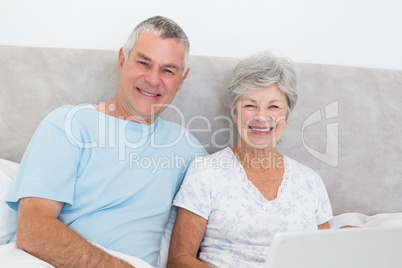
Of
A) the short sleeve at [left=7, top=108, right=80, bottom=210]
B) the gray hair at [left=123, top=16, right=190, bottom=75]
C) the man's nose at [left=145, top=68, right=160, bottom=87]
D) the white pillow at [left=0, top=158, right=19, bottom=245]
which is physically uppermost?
the gray hair at [left=123, top=16, right=190, bottom=75]

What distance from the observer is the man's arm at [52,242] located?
3.64 feet

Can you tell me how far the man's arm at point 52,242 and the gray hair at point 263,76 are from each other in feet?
2.39

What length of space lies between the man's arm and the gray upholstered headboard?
63cm

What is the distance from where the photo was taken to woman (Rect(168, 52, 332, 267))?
134 cm

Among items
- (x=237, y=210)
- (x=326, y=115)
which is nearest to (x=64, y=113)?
(x=237, y=210)

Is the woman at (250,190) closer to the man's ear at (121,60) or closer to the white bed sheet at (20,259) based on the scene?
the white bed sheet at (20,259)

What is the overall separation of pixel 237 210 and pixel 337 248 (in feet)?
2.40

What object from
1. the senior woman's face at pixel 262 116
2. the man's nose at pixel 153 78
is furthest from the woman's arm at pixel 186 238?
the man's nose at pixel 153 78

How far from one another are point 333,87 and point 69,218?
1.23m

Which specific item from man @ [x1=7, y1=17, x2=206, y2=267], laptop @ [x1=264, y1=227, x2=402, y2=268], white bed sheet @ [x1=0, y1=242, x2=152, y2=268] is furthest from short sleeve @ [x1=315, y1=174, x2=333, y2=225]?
laptop @ [x1=264, y1=227, x2=402, y2=268]

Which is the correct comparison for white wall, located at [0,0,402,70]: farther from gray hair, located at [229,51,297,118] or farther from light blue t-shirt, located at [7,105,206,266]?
light blue t-shirt, located at [7,105,206,266]

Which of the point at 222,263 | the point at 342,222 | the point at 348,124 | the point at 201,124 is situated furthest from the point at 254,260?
the point at 348,124

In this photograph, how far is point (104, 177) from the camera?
1334 millimetres

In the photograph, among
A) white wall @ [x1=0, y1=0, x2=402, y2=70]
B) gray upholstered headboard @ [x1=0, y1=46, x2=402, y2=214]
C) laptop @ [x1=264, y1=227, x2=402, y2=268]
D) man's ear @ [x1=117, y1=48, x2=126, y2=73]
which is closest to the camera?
laptop @ [x1=264, y1=227, x2=402, y2=268]
